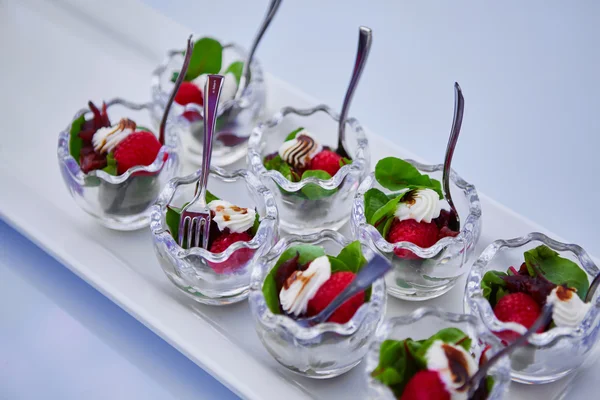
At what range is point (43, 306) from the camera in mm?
1728

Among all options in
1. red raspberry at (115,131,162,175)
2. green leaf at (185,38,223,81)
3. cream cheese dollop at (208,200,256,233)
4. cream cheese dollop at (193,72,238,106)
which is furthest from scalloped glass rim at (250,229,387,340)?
green leaf at (185,38,223,81)

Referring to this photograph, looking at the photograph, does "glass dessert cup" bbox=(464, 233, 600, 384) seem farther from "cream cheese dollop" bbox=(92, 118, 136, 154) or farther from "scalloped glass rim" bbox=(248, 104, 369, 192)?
"cream cheese dollop" bbox=(92, 118, 136, 154)

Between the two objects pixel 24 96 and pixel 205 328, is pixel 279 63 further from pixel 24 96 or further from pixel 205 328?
pixel 205 328

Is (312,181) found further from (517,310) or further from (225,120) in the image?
(517,310)

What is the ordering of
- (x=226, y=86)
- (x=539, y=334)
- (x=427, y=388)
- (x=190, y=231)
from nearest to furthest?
1. (x=427, y=388)
2. (x=539, y=334)
3. (x=190, y=231)
4. (x=226, y=86)

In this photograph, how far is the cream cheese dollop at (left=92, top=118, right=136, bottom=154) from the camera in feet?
5.75

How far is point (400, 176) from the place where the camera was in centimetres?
168

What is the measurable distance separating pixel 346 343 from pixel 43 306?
0.74 m

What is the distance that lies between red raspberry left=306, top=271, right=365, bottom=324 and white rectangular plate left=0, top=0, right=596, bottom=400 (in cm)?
18

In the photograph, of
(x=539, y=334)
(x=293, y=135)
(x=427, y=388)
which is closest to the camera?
(x=427, y=388)

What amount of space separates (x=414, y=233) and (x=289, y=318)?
1.11 ft

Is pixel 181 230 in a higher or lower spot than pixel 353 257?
lower

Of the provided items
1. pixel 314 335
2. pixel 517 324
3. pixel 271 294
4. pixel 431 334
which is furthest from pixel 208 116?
pixel 517 324

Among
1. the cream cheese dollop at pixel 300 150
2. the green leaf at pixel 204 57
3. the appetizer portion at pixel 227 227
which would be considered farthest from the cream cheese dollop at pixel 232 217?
the green leaf at pixel 204 57
